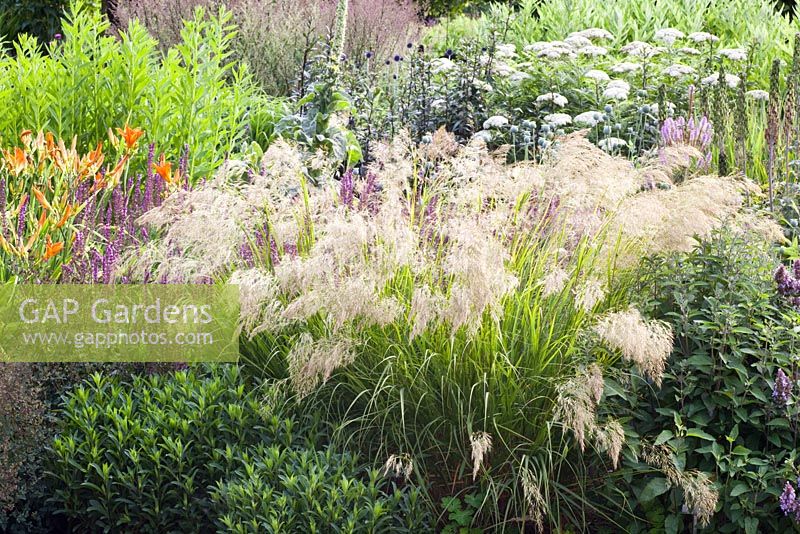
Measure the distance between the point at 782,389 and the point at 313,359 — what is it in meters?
1.46

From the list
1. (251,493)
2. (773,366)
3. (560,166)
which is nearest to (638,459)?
(773,366)

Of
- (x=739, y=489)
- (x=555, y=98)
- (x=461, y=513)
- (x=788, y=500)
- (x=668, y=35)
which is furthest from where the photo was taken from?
(x=668, y=35)

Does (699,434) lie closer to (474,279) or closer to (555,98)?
(474,279)

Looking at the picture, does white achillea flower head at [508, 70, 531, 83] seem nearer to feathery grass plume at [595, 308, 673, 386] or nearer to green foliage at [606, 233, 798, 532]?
green foliage at [606, 233, 798, 532]

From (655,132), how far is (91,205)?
3861 mm

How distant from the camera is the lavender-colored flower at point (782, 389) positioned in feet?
9.41

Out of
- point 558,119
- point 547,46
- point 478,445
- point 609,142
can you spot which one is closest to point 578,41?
point 547,46

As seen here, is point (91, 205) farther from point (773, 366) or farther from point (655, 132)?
point (655, 132)

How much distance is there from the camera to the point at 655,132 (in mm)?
6242

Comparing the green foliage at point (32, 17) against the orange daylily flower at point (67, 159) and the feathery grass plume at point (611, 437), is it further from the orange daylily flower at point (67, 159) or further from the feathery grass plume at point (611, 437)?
the feathery grass plume at point (611, 437)

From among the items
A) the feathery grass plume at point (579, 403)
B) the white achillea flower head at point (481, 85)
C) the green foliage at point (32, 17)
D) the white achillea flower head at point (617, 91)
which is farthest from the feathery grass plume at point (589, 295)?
the green foliage at point (32, 17)

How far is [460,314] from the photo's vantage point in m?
2.65

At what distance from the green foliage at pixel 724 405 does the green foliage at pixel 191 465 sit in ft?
2.72

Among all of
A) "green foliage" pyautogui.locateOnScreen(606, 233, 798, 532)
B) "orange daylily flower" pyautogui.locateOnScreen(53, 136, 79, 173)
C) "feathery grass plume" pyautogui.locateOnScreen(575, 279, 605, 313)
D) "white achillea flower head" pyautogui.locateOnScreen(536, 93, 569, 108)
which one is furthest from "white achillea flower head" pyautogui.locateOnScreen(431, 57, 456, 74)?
"feathery grass plume" pyautogui.locateOnScreen(575, 279, 605, 313)
